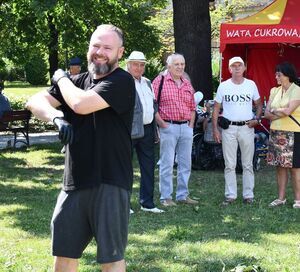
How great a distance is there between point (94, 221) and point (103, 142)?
448mm

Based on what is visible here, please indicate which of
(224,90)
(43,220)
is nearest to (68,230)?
(43,220)

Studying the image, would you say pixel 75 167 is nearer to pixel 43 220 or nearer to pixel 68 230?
pixel 68 230

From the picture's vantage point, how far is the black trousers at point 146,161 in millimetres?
6727

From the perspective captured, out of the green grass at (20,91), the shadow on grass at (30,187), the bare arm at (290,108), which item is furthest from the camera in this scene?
the green grass at (20,91)

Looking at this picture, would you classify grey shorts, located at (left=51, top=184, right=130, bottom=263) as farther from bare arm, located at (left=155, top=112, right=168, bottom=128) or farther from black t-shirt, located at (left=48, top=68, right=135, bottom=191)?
bare arm, located at (left=155, top=112, right=168, bottom=128)

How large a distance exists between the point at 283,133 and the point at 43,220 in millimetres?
3001

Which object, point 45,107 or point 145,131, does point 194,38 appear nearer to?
point 145,131

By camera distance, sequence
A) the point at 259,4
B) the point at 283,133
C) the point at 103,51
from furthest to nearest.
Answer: the point at 259,4 < the point at 283,133 < the point at 103,51

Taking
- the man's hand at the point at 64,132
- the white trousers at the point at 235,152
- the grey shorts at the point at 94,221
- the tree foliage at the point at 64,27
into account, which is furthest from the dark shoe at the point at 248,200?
the tree foliage at the point at 64,27

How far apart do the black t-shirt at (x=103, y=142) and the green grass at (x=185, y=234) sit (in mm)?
1668

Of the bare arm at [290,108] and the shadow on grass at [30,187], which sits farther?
the bare arm at [290,108]

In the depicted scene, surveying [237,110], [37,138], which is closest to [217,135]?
[237,110]

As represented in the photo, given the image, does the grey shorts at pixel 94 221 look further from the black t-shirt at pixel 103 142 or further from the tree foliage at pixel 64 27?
the tree foliage at pixel 64 27

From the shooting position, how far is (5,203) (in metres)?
7.48
